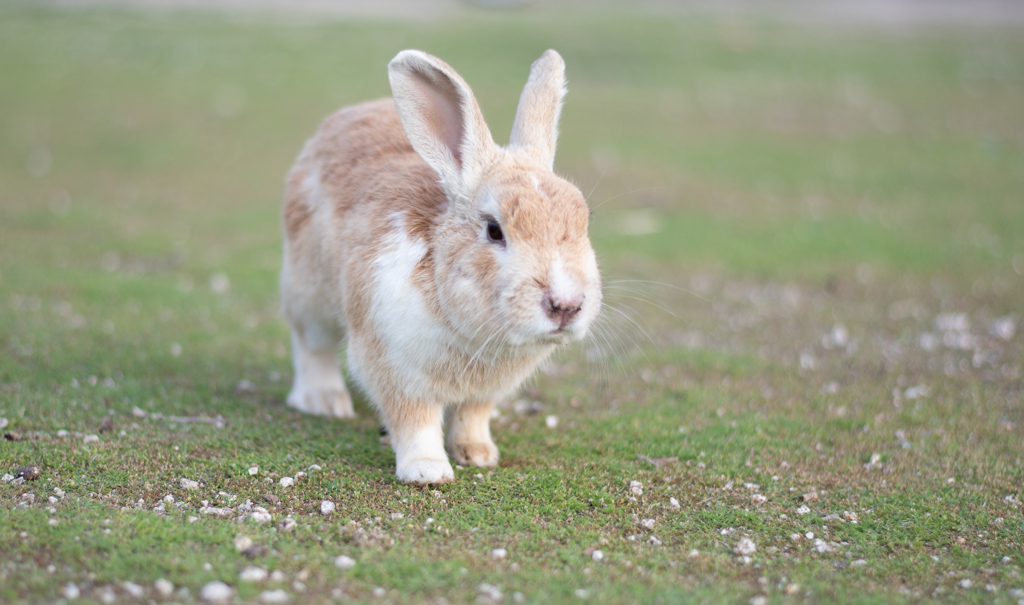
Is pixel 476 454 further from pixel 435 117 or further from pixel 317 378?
pixel 435 117

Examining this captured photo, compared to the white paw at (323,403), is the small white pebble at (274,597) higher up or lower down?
higher up

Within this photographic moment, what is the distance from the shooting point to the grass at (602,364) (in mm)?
4098

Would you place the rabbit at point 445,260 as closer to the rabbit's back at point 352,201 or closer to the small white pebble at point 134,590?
the rabbit's back at point 352,201

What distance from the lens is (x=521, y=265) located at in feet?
14.6

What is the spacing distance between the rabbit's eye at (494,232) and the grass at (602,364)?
83 cm

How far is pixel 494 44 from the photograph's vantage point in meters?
20.2

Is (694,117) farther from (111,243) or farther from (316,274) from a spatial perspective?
(316,274)

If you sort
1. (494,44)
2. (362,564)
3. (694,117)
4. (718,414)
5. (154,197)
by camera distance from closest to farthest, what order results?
(362,564), (718,414), (154,197), (694,117), (494,44)

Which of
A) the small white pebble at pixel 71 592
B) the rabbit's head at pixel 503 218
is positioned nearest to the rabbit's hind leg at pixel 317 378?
the rabbit's head at pixel 503 218

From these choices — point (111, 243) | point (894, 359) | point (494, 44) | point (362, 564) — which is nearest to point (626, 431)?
point (362, 564)

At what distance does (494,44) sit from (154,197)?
9.87m

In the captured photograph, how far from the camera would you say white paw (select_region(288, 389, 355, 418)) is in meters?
6.19

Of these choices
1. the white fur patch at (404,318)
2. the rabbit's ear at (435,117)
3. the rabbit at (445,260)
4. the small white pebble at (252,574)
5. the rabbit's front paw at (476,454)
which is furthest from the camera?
the rabbit's front paw at (476,454)

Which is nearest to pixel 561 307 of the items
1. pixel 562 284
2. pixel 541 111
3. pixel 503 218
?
pixel 562 284
